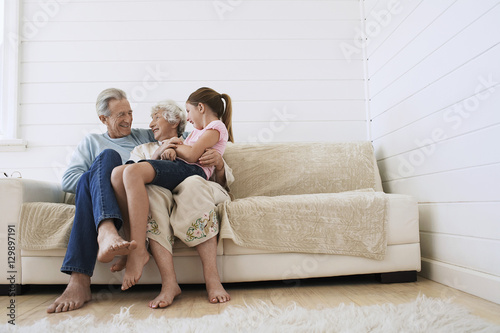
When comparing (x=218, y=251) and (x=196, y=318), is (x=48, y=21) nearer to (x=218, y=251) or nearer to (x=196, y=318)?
(x=218, y=251)

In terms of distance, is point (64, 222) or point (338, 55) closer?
point (64, 222)

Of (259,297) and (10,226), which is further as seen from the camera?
(10,226)

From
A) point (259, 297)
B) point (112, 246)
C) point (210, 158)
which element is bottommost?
point (259, 297)

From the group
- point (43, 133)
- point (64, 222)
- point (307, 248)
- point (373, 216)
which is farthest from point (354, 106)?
point (43, 133)

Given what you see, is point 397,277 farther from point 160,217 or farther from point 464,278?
point 160,217

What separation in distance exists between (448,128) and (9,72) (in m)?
2.69

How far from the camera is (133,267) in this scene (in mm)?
1423

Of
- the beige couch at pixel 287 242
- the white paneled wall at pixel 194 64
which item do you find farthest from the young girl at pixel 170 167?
the white paneled wall at pixel 194 64

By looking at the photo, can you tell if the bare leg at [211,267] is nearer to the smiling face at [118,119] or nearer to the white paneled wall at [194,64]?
the smiling face at [118,119]

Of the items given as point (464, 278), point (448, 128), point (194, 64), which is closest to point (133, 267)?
point (464, 278)

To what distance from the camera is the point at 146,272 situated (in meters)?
1.66

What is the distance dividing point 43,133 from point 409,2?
7.87ft

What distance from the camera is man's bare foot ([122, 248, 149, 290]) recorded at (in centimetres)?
141

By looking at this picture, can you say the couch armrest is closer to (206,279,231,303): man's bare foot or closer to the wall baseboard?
(206,279,231,303): man's bare foot
